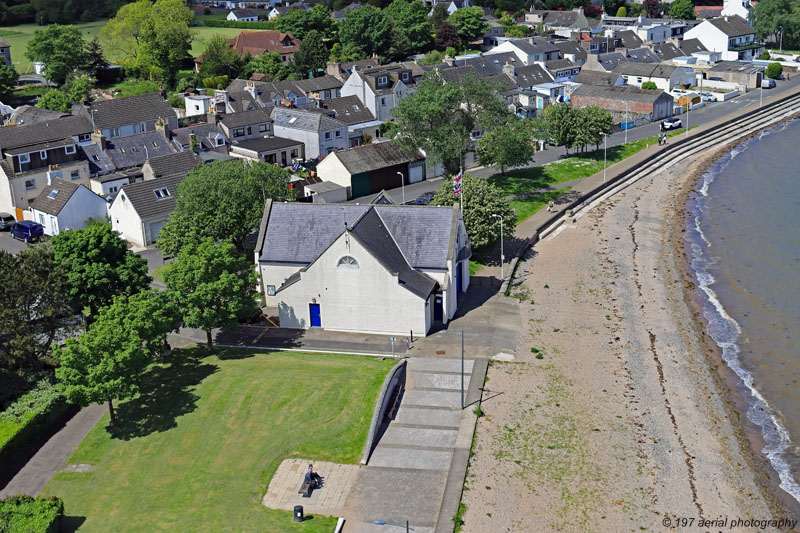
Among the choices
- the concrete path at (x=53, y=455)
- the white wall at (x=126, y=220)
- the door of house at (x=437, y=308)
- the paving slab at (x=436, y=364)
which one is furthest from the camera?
the white wall at (x=126, y=220)

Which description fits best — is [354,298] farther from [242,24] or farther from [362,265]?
[242,24]

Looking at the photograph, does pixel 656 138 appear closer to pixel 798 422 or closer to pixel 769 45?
pixel 798 422

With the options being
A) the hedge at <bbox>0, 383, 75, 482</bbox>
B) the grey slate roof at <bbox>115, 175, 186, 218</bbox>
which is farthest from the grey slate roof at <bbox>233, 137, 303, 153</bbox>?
the hedge at <bbox>0, 383, 75, 482</bbox>

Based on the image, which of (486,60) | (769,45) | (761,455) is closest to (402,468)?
(761,455)

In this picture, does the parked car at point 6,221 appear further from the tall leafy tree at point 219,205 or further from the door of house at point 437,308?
the door of house at point 437,308

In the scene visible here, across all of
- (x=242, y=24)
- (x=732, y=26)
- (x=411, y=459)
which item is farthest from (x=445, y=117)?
(x=242, y=24)

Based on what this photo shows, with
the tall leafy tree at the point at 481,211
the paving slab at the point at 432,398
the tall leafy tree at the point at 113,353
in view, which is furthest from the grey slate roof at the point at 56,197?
the paving slab at the point at 432,398
